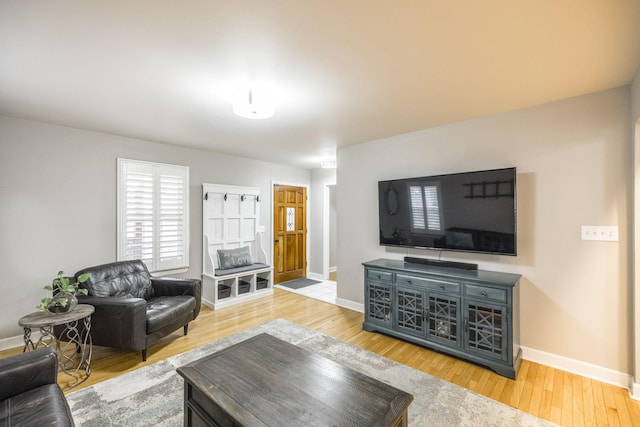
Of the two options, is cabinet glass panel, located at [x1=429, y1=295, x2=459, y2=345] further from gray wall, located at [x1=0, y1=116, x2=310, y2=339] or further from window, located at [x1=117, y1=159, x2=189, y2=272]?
gray wall, located at [x1=0, y1=116, x2=310, y2=339]

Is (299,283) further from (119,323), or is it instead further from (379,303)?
(119,323)

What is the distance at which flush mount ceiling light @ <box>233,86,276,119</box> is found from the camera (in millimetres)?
2256

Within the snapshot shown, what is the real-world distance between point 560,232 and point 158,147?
5.00 meters

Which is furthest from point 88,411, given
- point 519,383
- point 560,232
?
point 560,232

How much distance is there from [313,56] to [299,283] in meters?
4.65

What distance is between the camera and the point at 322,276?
609 centimetres

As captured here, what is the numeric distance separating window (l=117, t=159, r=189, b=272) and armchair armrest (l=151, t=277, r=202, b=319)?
2.02 ft

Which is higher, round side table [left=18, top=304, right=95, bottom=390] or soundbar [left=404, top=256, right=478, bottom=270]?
soundbar [left=404, top=256, right=478, bottom=270]

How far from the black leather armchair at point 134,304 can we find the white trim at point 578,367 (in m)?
3.67

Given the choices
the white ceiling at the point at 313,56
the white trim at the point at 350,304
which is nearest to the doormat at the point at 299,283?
the white trim at the point at 350,304

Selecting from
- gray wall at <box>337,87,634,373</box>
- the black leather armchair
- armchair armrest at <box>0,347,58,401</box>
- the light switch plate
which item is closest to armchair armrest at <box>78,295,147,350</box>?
the black leather armchair

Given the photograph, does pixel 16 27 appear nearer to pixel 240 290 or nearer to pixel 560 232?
pixel 240 290

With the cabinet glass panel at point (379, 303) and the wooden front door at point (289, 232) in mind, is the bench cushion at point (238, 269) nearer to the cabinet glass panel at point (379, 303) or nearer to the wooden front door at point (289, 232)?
the wooden front door at point (289, 232)

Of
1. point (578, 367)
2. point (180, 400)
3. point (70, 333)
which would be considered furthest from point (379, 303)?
point (70, 333)
